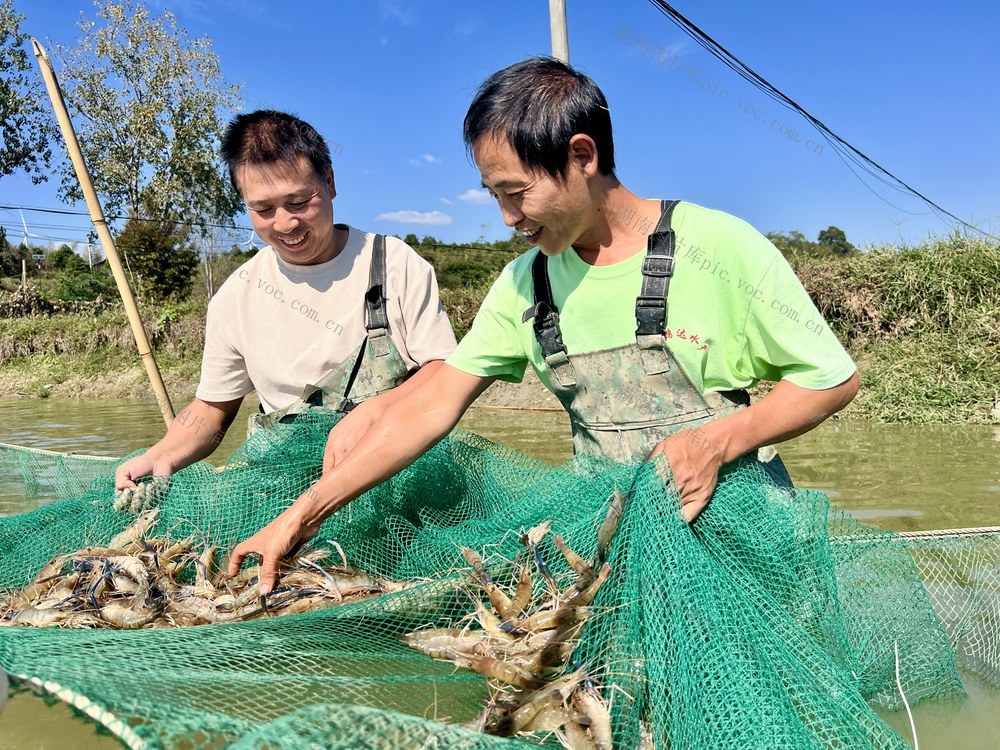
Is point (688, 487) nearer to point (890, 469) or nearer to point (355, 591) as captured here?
point (355, 591)

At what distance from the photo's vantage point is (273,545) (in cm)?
244

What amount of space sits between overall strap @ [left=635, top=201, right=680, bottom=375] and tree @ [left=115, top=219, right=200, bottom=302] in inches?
938

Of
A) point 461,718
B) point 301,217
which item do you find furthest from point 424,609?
point 301,217

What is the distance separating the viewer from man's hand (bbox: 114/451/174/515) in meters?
3.28

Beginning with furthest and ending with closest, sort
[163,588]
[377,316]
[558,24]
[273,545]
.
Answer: [558,24]
[377,316]
[163,588]
[273,545]

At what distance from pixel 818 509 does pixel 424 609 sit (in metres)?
1.15

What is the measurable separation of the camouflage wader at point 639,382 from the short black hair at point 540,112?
1.20ft

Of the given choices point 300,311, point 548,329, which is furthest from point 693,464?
point 300,311

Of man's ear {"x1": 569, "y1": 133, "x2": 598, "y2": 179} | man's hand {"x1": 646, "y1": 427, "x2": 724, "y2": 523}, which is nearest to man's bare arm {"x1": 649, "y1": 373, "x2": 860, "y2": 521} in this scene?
man's hand {"x1": 646, "y1": 427, "x2": 724, "y2": 523}

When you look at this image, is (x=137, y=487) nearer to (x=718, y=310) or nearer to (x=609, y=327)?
(x=609, y=327)

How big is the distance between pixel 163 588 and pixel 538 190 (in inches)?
75.7

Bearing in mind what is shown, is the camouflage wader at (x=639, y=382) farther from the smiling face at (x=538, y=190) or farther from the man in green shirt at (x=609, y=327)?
the smiling face at (x=538, y=190)

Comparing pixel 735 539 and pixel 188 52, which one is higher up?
pixel 188 52

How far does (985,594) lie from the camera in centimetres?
281
